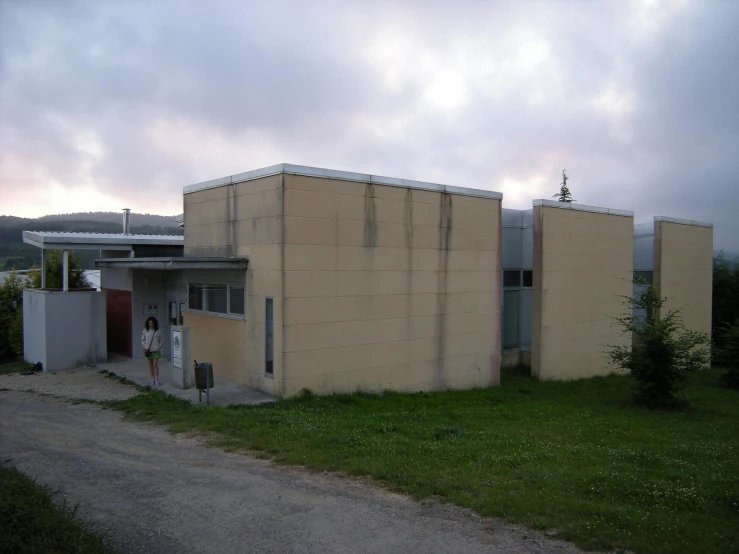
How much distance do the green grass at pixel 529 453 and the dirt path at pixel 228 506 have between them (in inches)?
18.0

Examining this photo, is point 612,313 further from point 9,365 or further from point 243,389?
point 9,365

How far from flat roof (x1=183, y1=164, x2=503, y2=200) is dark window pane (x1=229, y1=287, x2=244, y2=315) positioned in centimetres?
265

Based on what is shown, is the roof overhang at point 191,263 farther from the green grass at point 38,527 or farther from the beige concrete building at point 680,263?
the beige concrete building at point 680,263

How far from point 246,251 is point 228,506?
8.36m

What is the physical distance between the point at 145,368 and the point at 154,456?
29.0 ft

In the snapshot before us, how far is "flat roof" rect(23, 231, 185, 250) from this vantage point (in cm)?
1702

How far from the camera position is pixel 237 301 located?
14.9 metres

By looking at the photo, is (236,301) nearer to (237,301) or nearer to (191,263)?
(237,301)

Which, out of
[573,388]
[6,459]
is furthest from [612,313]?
[6,459]

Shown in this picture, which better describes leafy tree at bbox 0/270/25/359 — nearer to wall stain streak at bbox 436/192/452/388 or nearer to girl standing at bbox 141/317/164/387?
girl standing at bbox 141/317/164/387

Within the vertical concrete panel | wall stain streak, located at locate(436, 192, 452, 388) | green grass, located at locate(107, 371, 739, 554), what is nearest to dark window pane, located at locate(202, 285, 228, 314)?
green grass, located at locate(107, 371, 739, 554)

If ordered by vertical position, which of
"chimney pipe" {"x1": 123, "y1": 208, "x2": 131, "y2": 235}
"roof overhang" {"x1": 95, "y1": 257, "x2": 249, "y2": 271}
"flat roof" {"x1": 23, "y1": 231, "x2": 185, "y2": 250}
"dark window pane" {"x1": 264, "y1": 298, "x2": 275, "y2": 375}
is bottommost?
→ "dark window pane" {"x1": 264, "y1": 298, "x2": 275, "y2": 375}

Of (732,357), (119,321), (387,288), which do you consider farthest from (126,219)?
(732,357)

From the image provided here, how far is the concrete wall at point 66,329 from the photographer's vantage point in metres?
17.0
